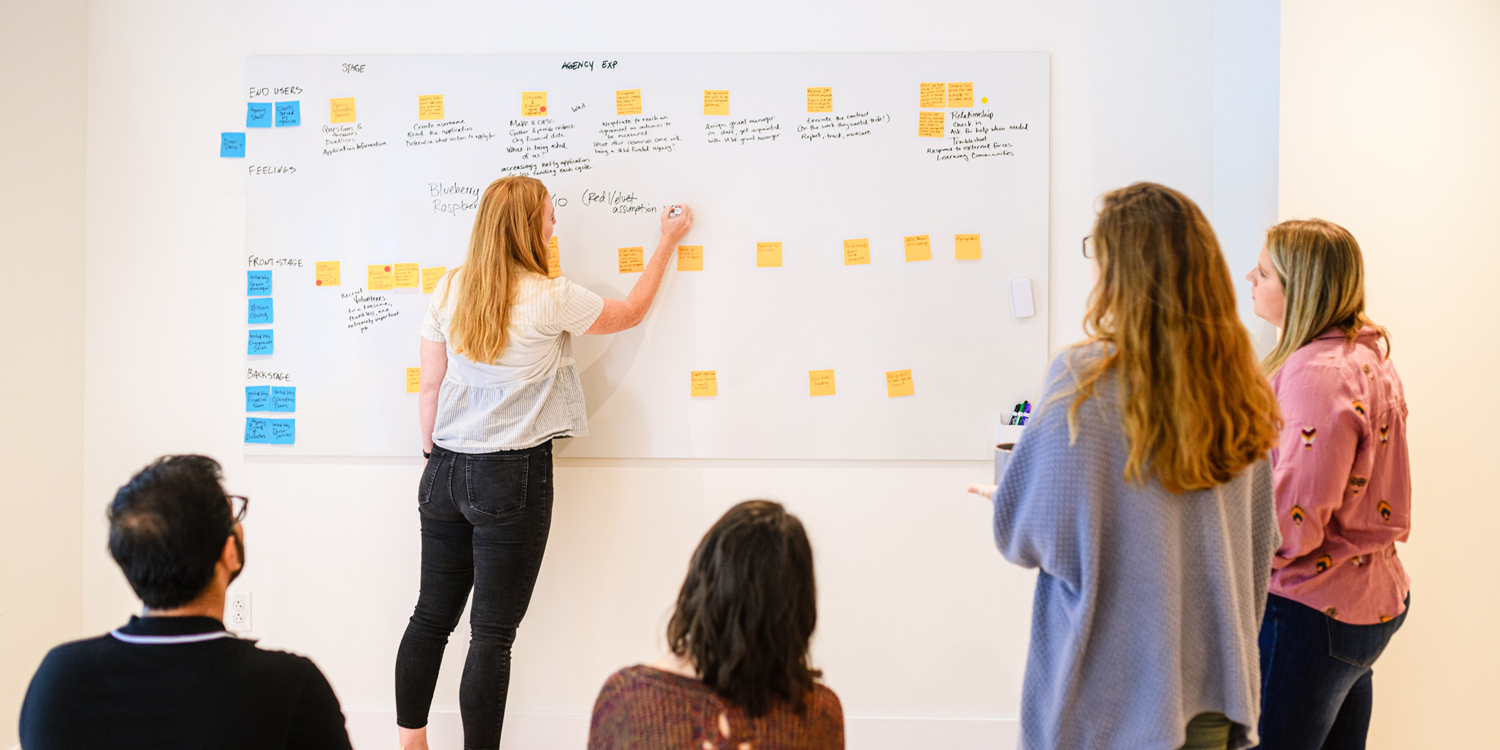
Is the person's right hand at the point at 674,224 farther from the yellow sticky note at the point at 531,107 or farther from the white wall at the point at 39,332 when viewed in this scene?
the white wall at the point at 39,332

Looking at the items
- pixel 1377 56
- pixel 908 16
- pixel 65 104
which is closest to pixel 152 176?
pixel 65 104

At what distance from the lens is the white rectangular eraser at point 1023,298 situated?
2488 mm

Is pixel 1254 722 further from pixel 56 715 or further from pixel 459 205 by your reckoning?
pixel 459 205

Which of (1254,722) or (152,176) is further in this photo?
(152,176)

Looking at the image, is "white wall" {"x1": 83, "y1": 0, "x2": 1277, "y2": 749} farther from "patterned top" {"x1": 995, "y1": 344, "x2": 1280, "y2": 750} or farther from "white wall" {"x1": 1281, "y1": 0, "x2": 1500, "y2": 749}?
"patterned top" {"x1": 995, "y1": 344, "x2": 1280, "y2": 750}

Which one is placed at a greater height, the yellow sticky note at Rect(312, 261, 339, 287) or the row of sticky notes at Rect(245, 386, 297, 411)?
the yellow sticky note at Rect(312, 261, 339, 287)

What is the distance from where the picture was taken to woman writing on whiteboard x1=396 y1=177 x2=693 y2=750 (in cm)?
215

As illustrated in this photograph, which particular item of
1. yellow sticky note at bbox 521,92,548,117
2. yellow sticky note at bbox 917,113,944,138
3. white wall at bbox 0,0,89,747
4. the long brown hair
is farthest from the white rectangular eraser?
white wall at bbox 0,0,89,747

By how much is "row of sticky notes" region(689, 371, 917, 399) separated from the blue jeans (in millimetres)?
1134

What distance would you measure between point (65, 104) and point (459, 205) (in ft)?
4.03

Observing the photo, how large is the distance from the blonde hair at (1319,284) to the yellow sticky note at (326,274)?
98.1 inches

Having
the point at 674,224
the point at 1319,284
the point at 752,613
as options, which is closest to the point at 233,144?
the point at 674,224

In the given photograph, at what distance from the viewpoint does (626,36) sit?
8.29ft

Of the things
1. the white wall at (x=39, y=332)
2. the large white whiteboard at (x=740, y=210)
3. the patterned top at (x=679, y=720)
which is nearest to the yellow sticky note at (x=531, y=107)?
the large white whiteboard at (x=740, y=210)
